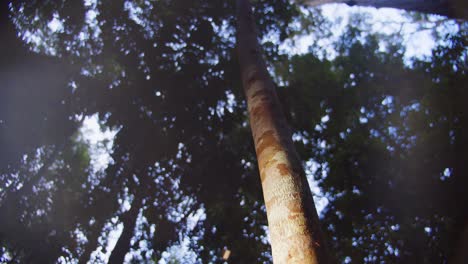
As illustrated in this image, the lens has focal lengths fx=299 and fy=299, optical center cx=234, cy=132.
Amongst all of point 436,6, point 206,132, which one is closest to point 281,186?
point 436,6

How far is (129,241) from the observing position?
920 centimetres

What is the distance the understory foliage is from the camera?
7.33 meters

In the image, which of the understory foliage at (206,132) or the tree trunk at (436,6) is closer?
the tree trunk at (436,6)

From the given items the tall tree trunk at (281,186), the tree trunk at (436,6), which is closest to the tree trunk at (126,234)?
the tall tree trunk at (281,186)

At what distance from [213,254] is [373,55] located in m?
7.97

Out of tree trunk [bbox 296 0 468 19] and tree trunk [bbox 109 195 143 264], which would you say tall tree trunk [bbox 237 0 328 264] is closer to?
tree trunk [bbox 296 0 468 19]

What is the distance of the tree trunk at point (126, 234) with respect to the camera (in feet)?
29.3

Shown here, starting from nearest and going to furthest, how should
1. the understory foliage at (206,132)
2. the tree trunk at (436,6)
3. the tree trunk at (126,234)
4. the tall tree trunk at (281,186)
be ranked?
the tall tree trunk at (281,186) → the tree trunk at (436,6) → the understory foliage at (206,132) → the tree trunk at (126,234)

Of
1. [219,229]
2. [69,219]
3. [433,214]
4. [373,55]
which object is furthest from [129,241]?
[373,55]

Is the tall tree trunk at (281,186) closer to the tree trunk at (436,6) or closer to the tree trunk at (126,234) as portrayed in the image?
the tree trunk at (436,6)

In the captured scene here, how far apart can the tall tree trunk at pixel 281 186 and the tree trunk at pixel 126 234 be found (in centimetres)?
697

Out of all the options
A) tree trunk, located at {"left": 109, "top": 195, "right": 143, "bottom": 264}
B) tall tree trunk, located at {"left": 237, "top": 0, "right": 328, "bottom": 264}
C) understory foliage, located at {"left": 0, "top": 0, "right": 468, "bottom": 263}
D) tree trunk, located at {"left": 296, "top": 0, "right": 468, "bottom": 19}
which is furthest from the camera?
tree trunk, located at {"left": 109, "top": 195, "right": 143, "bottom": 264}

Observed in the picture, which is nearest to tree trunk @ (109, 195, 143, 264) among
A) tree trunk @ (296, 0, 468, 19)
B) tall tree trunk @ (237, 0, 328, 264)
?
tall tree trunk @ (237, 0, 328, 264)

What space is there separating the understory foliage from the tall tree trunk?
4.50 m
